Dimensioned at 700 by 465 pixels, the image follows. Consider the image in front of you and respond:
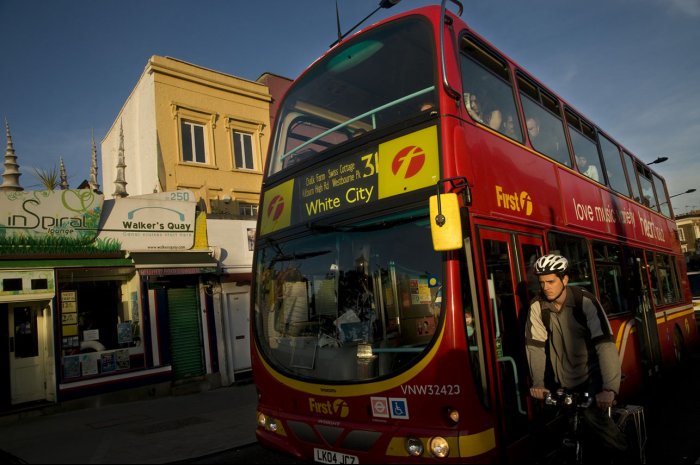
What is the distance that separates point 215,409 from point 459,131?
27.6 ft

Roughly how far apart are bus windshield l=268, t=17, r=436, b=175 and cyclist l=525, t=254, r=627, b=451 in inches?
72.9

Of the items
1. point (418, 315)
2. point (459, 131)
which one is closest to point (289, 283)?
point (418, 315)

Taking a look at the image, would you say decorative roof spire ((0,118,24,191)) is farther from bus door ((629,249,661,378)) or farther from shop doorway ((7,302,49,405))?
bus door ((629,249,661,378))

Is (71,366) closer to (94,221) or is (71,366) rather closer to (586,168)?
(94,221)

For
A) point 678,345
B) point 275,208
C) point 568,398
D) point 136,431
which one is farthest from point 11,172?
point 678,345

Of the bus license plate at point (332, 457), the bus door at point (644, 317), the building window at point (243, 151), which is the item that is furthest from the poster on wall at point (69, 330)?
the bus door at point (644, 317)

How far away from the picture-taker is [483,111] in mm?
4664

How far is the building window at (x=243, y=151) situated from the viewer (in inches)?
681

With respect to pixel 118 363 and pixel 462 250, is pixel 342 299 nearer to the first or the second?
pixel 462 250

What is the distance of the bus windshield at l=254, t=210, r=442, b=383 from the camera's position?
3.79 metres

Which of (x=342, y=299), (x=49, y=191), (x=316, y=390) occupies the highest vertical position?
(x=49, y=191)

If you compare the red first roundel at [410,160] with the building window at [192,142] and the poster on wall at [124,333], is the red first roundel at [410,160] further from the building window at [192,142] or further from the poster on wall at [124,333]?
the building window at [192,142]

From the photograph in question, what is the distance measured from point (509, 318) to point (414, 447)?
1431 millimetres

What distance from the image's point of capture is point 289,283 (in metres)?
4.73
